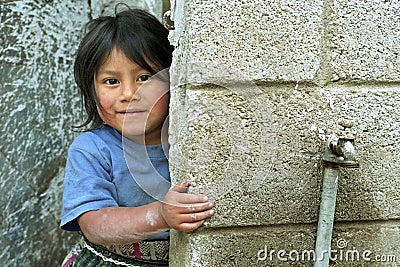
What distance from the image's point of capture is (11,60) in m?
2.69

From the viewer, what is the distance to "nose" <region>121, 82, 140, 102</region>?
6.97 feet

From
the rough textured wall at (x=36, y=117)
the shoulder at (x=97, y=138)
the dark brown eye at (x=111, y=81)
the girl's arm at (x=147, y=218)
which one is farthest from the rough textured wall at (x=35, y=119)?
the girl's arm at (x=147, y=218)

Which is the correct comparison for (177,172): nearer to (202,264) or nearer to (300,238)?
(202,264)

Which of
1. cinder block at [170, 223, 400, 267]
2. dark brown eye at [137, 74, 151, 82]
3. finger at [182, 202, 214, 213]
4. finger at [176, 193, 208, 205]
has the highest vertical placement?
dark brown eye at [137, 74, 151, 82]

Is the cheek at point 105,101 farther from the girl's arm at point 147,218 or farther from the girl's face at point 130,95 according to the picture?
the girl's arm at point 147,218

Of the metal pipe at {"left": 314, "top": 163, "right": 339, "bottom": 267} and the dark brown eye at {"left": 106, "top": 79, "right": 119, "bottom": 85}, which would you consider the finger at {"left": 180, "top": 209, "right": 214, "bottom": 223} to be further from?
the dark brown eye at {"left": 106, "top": 79, "right": 119, "bottom": 85}

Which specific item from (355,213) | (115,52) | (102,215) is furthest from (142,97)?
(355,213)

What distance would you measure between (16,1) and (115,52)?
28.8 inches

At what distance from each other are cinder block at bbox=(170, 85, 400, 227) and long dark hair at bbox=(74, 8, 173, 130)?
0.43 metres

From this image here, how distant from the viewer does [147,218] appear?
6.05 ft

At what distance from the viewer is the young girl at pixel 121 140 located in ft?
6.86

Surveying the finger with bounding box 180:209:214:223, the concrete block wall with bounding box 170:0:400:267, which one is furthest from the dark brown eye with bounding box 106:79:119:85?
the finger with bounding box 180:209:214:223

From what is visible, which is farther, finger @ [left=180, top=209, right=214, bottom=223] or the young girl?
the young girl

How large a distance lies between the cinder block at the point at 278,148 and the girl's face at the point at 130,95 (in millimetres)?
360
